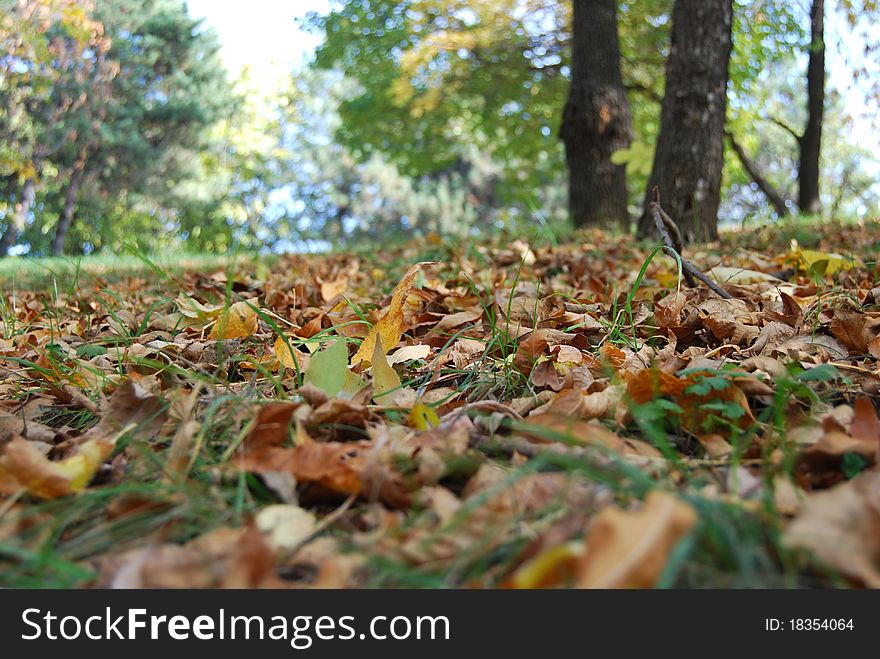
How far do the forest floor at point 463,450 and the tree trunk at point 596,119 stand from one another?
12.2ft

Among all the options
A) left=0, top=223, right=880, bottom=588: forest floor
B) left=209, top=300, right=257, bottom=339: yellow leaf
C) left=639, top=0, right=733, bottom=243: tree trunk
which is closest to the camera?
left=0, top=223, right=880, bottom=588: forest floor

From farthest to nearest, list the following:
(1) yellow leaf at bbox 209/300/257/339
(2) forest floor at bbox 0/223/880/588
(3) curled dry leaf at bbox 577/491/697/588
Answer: (1) yellow leaf at bbox 209/300/257/339 < (2) forest floor at bbox 0/223/880/588 < (3) curled dry leaf at bbox 577/491/697/588

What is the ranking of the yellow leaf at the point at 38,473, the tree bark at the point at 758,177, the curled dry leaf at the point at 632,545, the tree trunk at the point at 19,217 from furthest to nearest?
the tree trunk at the point at 19,217 → the tree bark at the point at 758,177 → the yellow leaf at the point at 38,473 → the curled dry leaf at the point at 632,545

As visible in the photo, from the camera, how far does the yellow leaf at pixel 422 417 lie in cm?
107

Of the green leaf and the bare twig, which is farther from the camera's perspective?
the bare twig

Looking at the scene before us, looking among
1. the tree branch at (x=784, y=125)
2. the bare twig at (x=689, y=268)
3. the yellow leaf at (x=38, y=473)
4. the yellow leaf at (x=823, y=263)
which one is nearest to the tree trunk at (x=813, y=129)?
the tree branch at (x=784, y=125)

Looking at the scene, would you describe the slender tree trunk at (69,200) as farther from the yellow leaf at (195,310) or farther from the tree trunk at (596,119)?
the yellow leaf at (195,310)

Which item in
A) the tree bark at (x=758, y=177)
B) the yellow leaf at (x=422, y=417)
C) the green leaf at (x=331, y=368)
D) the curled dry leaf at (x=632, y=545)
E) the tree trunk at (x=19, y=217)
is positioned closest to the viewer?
the curled dry leaf at (x=632, y=545)

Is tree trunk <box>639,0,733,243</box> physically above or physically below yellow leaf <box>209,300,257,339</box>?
above

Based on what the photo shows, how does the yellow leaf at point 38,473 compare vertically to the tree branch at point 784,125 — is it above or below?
below

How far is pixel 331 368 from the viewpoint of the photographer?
3.97ft

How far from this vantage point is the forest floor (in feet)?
2.21

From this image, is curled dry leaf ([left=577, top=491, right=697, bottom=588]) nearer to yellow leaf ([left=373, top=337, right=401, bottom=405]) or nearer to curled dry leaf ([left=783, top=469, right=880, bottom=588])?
curled dry leaf ([left=783, top=469, right=880, bottom=588])

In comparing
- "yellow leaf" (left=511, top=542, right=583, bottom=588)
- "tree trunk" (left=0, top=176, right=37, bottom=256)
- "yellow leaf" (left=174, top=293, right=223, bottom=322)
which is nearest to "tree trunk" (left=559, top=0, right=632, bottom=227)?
"yellow leaf" (left=174, top=293, right=223, bottom=322)
